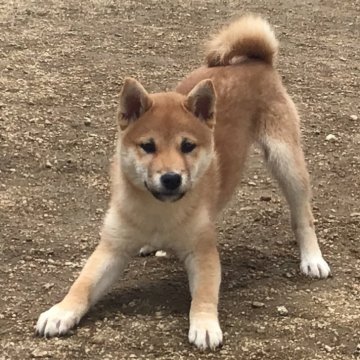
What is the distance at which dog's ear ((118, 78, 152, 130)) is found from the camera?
3781 millimetres

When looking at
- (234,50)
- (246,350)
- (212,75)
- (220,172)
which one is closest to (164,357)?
(246,350)

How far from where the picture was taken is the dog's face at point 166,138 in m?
3.61

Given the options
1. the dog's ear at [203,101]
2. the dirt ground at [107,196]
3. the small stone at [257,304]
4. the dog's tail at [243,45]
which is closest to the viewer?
the dirt ground at [107,196]

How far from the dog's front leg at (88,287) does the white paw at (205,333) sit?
1.56ft

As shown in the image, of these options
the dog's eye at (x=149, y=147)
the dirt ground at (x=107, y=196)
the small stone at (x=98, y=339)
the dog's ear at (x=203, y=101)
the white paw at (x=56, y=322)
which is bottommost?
the dirt ground at (x=107, y=196)

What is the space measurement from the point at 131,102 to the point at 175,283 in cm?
97


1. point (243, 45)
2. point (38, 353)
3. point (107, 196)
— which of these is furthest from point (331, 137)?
point (38, 353)

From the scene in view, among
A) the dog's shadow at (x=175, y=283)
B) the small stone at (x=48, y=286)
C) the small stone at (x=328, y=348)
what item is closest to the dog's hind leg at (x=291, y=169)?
the dog's shadow at (x=175, y=283)

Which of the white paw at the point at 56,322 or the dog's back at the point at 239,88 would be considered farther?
the dog's back at the point at 239,88

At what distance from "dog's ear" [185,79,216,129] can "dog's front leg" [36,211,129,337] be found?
26.2 inches

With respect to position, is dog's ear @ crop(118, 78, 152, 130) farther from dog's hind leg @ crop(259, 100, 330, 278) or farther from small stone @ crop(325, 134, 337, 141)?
small stone @ crop(325, 134, 337, 141)

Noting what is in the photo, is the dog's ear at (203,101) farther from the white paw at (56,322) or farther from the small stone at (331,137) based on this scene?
the small stone at (331,137)

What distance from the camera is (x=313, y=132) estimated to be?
251 inches

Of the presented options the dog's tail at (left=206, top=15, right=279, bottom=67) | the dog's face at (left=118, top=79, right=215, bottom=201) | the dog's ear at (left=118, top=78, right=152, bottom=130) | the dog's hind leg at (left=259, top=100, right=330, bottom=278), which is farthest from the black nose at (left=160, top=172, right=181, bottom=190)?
the dog's tail at (left=206, top=15, right=279, bottom=67)
